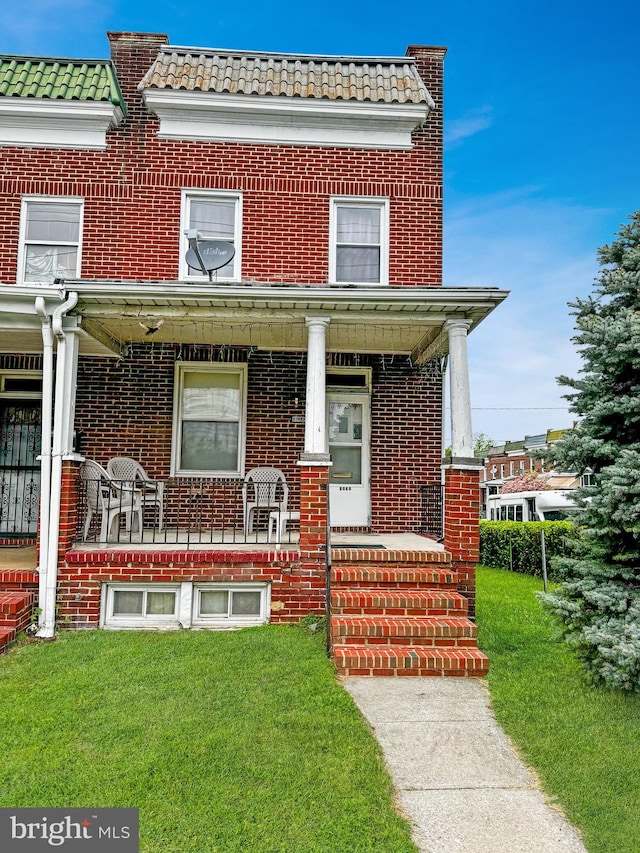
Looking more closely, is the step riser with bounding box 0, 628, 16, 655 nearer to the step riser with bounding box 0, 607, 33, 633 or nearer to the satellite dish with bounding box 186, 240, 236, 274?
the step riser with bounding box 0, 607, 33, 633

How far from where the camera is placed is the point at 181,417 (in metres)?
8.70

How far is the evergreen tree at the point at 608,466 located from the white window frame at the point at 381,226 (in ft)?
13.1

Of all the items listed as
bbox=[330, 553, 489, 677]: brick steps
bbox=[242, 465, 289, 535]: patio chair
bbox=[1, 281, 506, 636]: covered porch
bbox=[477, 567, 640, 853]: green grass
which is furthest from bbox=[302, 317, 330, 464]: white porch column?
bbox=[477, 567, 640, 853]: green grass

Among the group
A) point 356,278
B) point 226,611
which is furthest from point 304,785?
point 356,278

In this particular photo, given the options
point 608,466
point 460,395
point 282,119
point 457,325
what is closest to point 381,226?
point 282,119

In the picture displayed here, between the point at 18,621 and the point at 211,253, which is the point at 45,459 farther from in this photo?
the point at 211,253

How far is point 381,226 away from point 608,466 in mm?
5464

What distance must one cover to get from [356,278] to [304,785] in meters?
7.11

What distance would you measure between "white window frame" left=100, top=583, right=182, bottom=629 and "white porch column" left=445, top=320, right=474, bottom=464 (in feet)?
11.0

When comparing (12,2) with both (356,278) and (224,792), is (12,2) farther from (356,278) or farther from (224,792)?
(224,792)

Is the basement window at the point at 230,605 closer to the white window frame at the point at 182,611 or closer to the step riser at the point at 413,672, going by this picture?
the white window frame at the point at 182,611

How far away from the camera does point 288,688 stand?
4680 mm

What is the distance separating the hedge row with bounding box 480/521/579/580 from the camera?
14133 millimetres

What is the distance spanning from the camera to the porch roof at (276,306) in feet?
20.9
